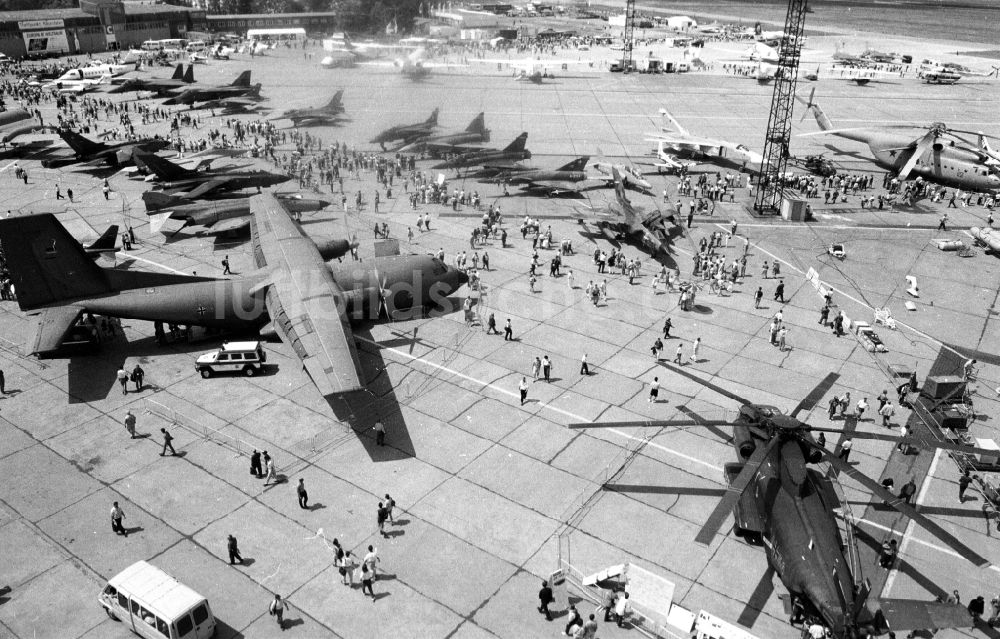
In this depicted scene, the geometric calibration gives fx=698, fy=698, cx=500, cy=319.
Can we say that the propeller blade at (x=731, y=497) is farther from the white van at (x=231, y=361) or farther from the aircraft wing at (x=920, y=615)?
the white van at (x=231, y=361)

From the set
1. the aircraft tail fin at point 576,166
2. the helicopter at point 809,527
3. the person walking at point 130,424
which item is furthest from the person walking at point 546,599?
the aircraft tail fin at point 576,166

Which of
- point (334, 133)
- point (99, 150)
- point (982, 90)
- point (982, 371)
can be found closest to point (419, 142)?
point (334, 133)

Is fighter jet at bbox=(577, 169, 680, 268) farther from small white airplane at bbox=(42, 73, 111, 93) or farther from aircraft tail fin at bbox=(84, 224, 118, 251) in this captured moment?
small white airplane at bbox=(42, 73, 111, 93)

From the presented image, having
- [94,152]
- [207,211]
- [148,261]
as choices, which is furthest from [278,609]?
[94,152]

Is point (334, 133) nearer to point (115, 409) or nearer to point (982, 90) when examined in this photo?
point (115, 409)

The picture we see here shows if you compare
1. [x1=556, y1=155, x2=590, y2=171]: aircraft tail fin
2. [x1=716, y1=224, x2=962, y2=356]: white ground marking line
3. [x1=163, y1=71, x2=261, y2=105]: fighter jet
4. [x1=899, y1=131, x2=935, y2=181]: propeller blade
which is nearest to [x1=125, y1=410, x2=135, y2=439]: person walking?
[x1=716, y1=224, x2=962, y2=356]: white ground marking line

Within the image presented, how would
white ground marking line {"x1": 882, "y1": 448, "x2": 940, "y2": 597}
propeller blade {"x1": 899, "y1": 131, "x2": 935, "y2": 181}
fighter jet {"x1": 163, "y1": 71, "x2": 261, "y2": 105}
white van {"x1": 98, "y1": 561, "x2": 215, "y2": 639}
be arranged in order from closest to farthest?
white van {"x1": 98, "y1": 561, "x2": 215, "y2": 639}
white ground marking line {"x1": 882, "y1": 448, "x2": 940, "y2": 597}
propeller blade {"x1": 899, "y1": 131, "x2": 935, "y2": 181}
fighter jet {"x1": 163, "y1": 71, "x2": 261, "y2": 105}
